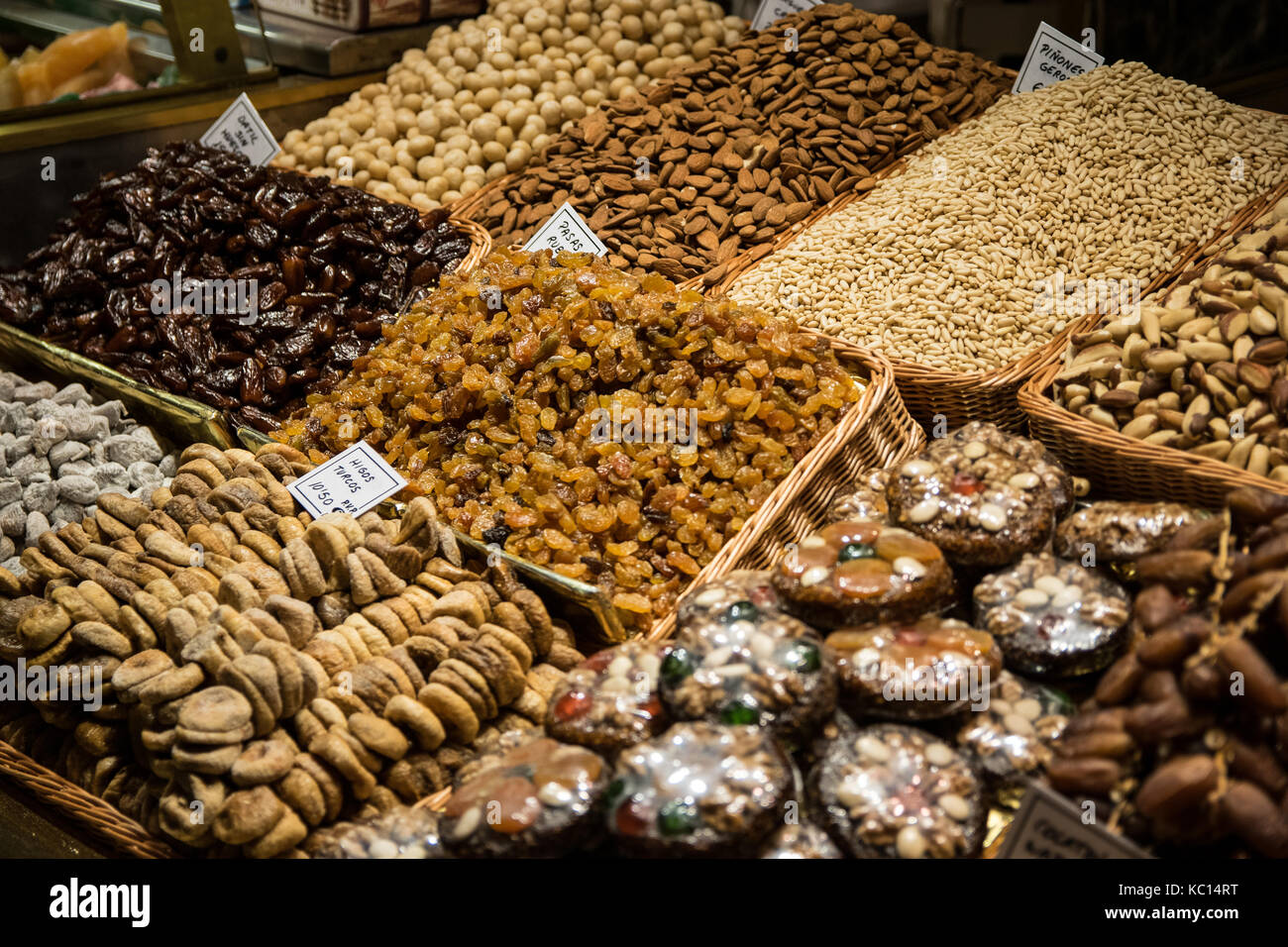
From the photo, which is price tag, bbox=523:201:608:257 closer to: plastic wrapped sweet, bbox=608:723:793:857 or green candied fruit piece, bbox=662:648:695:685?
green candied fruit piece, bbox=662:648:695:685

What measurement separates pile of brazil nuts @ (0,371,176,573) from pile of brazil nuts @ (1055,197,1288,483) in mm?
1942

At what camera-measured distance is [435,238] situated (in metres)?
2.79

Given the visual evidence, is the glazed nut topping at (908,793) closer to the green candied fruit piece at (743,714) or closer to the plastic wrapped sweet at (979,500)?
the green candied fruit piece at (743,714)

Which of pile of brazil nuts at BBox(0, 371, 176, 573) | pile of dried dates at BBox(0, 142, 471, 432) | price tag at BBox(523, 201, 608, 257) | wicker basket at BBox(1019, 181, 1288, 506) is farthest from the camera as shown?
price tag at BBox(523, 201, 608, 257)

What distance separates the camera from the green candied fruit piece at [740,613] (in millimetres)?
1337

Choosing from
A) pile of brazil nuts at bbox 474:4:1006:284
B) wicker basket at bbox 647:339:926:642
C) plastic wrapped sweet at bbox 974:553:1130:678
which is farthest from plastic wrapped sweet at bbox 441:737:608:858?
pile of brazil nuts at bbox 474:4:1006:284

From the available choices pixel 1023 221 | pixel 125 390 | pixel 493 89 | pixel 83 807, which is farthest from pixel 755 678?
pixel 493 89

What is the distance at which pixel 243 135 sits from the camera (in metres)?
3.27

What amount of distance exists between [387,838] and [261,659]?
0.33 meters

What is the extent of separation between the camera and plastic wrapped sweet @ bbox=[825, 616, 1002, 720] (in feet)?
4.17

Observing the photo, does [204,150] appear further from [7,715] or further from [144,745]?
[144,745]

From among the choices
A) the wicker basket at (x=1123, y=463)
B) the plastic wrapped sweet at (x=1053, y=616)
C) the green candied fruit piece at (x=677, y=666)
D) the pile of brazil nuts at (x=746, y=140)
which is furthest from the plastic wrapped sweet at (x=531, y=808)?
the pile of brazil nuts at (x=746, y=140)

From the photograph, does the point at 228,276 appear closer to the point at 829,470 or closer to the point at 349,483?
the point at 349,483

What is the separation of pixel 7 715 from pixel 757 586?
4.43 ft
